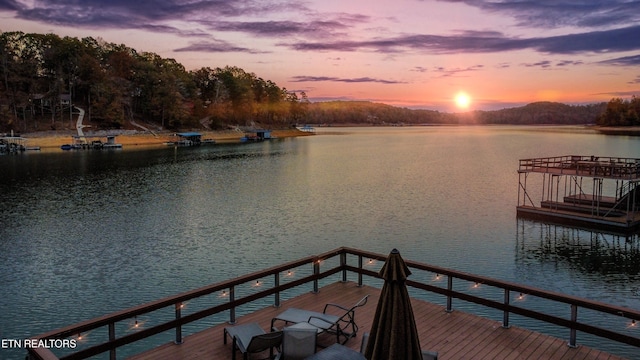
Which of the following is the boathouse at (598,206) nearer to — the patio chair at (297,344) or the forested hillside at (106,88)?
the patio chair at (297,344)

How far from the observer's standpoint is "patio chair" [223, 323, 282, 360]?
7.05 m

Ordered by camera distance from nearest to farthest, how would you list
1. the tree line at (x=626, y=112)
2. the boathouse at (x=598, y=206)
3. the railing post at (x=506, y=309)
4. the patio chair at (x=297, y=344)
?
the patio chair at (x=297, y=344) < the railing post at (x=506, y=309) < the boathouse at (x=598, y=206) < the tree line at (x=626, y=112)

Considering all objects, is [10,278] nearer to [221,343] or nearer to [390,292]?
[221,343]

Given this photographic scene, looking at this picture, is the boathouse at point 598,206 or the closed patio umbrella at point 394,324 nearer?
the closed patio umbrella at point 394,324

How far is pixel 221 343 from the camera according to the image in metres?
8.13

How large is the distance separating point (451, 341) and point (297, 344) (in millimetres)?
2970

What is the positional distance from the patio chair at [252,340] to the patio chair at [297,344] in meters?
0.29

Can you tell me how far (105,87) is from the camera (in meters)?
105

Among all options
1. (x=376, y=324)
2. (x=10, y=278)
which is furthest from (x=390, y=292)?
(x=10, y=278)

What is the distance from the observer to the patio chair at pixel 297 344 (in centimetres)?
690

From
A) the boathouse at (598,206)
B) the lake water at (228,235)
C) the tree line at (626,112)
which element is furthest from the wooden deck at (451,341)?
the tree line at (626,112)

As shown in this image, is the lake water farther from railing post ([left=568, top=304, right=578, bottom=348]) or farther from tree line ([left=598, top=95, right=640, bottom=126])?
tree line ([left=598, top=95, right=640, bottom=126])

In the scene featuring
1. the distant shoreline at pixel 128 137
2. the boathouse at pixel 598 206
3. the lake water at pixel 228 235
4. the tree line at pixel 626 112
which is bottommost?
the lake water at pixel 228 235

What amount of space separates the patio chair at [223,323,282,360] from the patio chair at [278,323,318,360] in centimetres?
29
